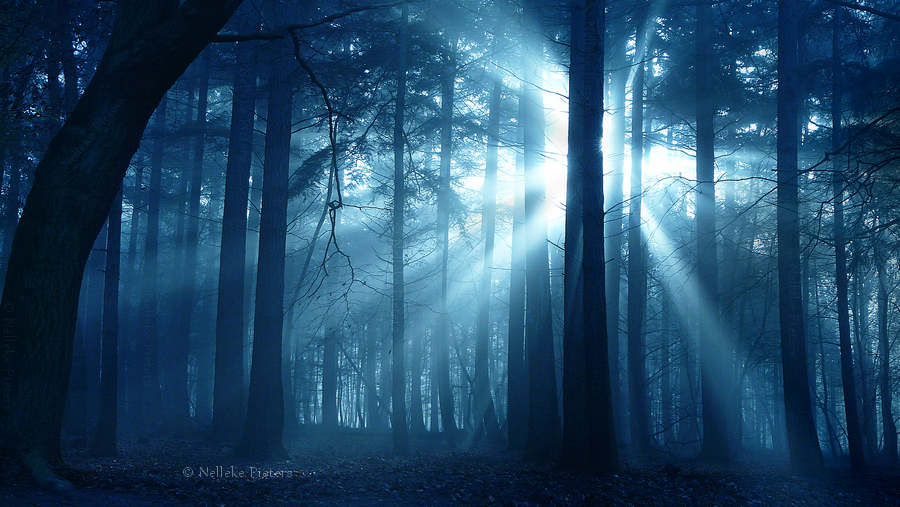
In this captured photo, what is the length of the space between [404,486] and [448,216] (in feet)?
38.4

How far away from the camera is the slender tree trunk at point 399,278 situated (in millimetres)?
13219

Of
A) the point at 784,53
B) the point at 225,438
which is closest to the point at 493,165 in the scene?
the point at 784,53

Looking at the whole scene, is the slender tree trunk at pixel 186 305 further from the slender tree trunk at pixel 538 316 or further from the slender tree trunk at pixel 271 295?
the slender tree trunk at pixel 538 316

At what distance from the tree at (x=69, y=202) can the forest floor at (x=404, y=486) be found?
1.62 feet

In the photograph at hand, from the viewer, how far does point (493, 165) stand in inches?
723

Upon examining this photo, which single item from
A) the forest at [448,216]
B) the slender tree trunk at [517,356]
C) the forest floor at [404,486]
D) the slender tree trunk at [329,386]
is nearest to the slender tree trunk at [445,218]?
the forest at [448,216]

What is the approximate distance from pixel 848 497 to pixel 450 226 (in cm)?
1308

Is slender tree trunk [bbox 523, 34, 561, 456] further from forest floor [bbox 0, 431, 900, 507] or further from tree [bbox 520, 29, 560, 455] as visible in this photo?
forest floor [bbox 0, 431, 900, 507]

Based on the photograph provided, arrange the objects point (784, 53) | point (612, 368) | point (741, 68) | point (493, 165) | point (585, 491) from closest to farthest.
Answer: point (585, 491), point (784, 53), point (741, 68), point (612, 368), point (493, 165)

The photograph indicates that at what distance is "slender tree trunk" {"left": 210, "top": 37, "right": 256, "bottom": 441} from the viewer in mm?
13914

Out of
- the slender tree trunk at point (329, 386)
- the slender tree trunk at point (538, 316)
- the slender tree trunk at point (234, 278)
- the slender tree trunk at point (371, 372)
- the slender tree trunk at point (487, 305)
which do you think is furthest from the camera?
the slender tree trunk at point (371, 372)

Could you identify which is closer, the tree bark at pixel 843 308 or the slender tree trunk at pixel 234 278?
the tree bark at pixel 843 308

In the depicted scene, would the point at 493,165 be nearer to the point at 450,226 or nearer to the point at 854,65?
the point at 450,226

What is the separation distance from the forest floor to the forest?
0.06m
